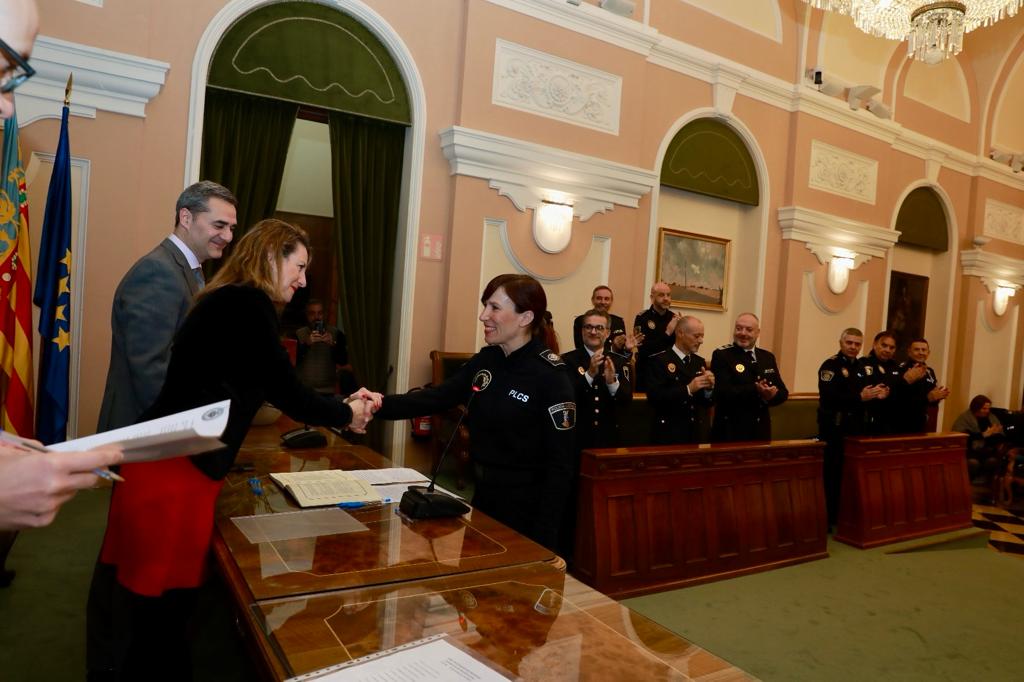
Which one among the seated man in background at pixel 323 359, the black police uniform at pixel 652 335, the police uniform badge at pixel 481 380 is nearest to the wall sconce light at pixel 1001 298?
the black police uniform at pixel 652 335

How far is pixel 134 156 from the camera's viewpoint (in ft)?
15.0

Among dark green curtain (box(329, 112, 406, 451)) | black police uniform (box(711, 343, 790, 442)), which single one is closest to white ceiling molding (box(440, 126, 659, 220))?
dark green curtain (box(329, 112, 406, 451))

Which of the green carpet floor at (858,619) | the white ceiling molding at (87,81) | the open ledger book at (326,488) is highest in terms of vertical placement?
the white ceiling molding at (87,81)

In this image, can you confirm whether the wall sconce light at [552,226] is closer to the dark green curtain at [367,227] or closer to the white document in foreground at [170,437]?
the dark green curtain at [367,227]

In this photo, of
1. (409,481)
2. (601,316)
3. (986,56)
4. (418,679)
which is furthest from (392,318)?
(986,56)

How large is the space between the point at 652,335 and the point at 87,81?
4.59m

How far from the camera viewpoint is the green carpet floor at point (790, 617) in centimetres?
268

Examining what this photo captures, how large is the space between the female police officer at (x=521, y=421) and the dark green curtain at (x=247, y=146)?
334 centimetres

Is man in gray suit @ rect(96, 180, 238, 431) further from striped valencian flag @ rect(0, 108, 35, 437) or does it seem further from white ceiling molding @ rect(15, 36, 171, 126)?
white ceiling molding @ rect(15, 36, 171, 126)

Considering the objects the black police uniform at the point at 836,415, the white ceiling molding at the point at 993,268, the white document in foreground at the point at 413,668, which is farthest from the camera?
the white ceiling molding at the point at 993,268

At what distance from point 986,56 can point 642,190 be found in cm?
713

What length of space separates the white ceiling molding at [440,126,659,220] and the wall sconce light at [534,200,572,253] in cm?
7

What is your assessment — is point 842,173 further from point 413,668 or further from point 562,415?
point 413,668

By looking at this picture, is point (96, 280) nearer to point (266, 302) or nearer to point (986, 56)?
point (266, 302)
